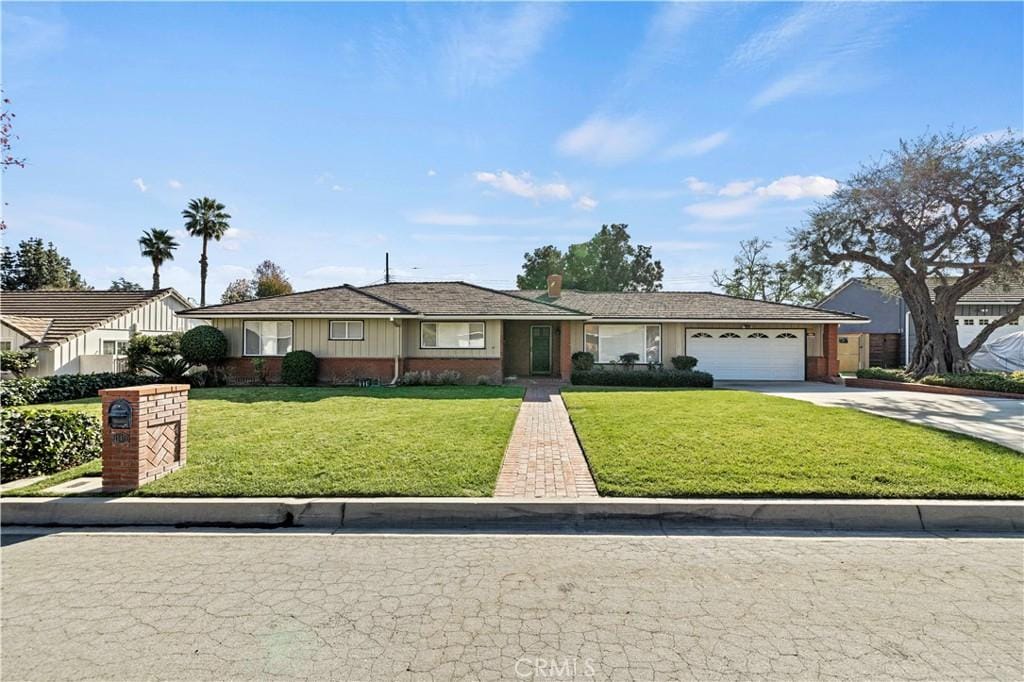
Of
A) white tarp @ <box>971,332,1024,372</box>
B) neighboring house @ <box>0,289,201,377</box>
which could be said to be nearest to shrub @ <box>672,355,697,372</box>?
white tarp @ <box>971,332,1024,372</box>

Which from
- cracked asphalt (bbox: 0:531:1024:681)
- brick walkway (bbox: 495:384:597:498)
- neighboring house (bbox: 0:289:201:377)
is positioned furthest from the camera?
neighboring house (bbox: 0:289:201:377)

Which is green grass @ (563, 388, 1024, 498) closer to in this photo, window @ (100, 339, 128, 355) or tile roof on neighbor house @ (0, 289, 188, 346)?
tile roof on neighbor house @ (0, 289, 188, 346)

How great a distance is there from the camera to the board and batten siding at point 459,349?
1725 cm

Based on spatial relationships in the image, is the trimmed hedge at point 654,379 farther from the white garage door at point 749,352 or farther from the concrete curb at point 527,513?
the concrete curb at point 527,513

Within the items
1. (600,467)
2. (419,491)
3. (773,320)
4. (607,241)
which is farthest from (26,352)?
(607,241)

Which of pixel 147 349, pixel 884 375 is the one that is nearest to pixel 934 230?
pixel 884 375

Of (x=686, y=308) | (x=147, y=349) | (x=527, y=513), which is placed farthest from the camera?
(x=686, y=308)

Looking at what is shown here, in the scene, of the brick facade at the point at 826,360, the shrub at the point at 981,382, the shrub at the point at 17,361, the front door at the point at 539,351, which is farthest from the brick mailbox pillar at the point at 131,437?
the brick facade at the point at 826,360

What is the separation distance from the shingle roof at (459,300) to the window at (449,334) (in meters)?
0.59

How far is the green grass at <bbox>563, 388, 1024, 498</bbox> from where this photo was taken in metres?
5.18

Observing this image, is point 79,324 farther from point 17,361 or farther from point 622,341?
point 622,341

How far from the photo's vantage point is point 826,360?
62.1 feet

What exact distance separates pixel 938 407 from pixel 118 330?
96.4ft

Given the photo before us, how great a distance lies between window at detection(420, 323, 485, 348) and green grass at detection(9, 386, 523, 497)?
583cm
